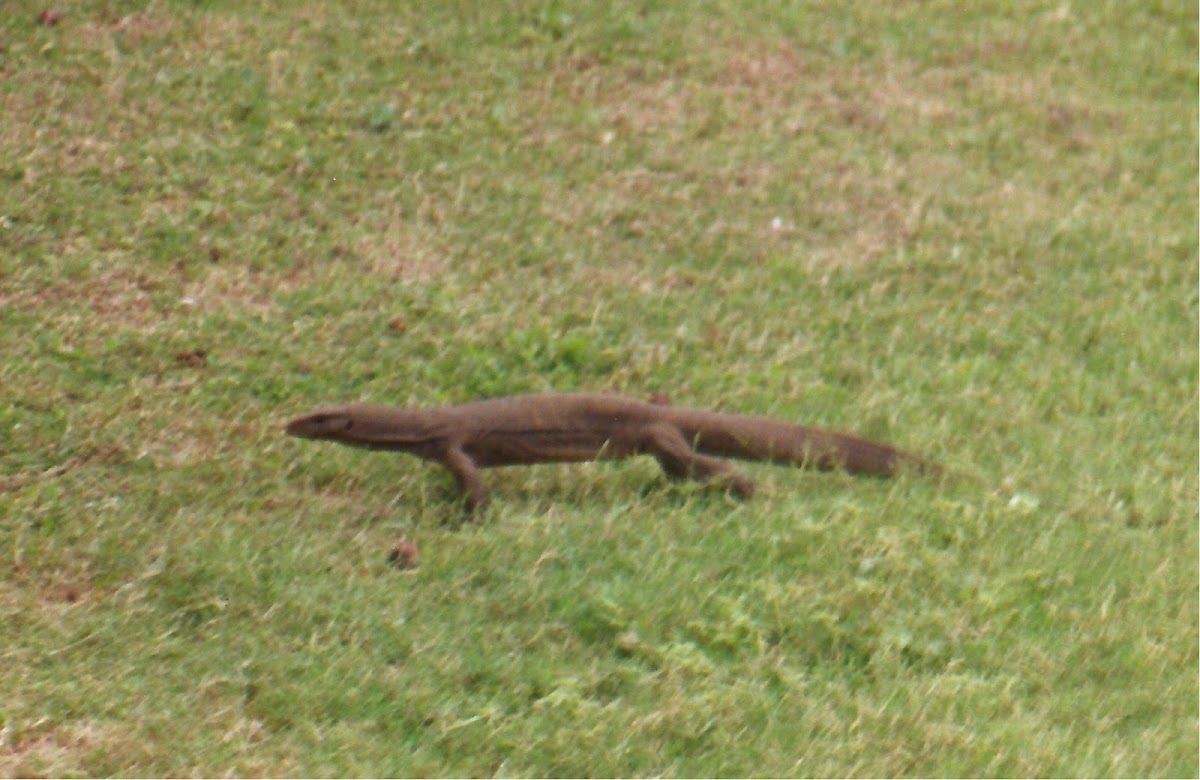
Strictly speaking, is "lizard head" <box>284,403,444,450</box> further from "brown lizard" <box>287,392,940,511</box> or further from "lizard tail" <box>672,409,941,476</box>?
"lizard tail" <box>672,409,941,476</box>

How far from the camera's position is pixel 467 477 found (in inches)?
227

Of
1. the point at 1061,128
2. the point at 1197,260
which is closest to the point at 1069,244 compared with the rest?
the point at 1197,260

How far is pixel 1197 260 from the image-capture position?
8672mm

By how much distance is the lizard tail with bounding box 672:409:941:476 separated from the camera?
6.10 m

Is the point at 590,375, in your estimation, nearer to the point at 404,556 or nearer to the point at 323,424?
the point at 323,424

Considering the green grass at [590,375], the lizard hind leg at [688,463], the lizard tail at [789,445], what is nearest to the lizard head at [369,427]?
the green grass at [590,375]

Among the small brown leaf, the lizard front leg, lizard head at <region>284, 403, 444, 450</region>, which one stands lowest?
the small brown leaf

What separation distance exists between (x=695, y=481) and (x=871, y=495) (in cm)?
63

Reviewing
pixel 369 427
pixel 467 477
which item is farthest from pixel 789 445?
pixel 369 427

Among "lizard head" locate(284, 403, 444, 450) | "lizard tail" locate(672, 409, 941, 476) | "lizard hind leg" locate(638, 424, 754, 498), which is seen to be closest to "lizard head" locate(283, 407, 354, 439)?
"lizard head" locate(284, 403, 444, 450)

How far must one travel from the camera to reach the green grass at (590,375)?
4672mm

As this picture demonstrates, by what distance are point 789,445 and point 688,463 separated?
43 cm

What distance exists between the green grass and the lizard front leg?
0.13m

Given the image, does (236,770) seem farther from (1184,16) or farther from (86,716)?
(1184,16)
